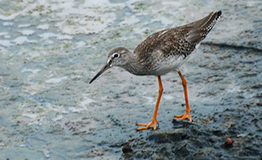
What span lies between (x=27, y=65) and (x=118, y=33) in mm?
2318

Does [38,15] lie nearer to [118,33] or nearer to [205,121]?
[118,33]

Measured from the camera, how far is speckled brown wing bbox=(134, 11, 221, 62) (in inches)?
286

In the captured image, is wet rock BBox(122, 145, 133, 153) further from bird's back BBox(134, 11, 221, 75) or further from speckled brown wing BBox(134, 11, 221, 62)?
speckled brown wing BBox(134, 11, 221, 62)

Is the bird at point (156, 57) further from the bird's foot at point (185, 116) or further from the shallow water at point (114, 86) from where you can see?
the shallow water at point (114, 86)

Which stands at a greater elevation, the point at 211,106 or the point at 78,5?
the point at 78,5

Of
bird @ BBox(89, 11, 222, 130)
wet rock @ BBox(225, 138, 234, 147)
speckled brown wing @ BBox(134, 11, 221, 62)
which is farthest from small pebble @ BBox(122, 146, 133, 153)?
speckled brown wing @ BBox(134, 11, 221, 62)

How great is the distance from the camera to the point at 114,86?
8.27 metres

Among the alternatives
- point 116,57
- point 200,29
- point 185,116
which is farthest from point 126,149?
point 200,29

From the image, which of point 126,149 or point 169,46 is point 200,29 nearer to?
point 169,46

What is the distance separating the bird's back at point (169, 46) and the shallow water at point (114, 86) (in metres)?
0.83

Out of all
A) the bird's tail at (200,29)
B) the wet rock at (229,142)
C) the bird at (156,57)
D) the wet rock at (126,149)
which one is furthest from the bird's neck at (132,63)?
the wet rock at (229,142)

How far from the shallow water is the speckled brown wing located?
860 mm

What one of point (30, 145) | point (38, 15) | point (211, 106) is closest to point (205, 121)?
point (211, 106)

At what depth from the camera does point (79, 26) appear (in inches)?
419
